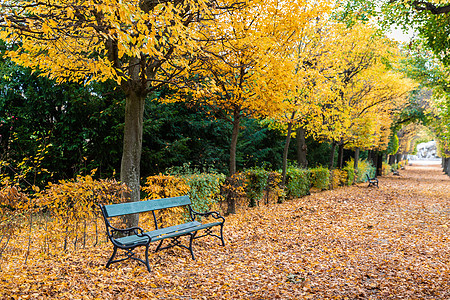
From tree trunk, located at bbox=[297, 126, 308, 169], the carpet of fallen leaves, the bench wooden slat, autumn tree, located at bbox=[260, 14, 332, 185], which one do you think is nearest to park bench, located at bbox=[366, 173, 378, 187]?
tree trunk, located at bbox=[297, 126, 308, 169]

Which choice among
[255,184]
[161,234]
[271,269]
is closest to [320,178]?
[255,184]

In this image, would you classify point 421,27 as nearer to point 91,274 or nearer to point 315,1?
point 315,1

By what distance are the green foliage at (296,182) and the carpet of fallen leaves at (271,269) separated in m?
4.31

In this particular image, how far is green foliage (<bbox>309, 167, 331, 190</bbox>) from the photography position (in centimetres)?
1460

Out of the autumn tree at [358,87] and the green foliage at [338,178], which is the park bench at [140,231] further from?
the green foliage at [338,178]

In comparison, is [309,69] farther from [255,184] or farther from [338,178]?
[338,178]

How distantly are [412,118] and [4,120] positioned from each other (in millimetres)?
26483

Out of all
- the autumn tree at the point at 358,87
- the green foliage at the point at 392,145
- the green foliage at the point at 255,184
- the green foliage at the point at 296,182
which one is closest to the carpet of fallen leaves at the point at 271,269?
the green foliage at the point at 255,184

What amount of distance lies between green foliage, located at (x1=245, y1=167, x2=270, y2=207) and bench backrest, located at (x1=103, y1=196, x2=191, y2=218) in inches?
166

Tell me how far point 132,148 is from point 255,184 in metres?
5.09

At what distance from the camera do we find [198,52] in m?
6.24

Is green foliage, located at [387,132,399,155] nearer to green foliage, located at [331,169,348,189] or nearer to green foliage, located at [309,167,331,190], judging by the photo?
green foliage, located at [331,169,348,189]

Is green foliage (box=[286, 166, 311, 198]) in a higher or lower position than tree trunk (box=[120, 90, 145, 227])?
lower

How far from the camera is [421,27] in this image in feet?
30.0
